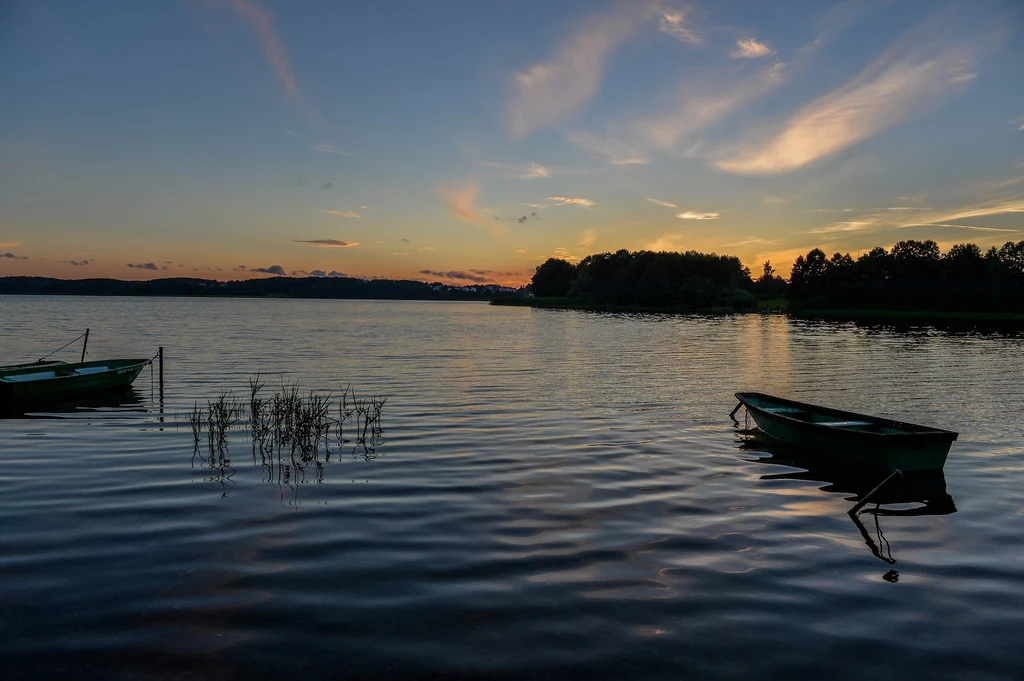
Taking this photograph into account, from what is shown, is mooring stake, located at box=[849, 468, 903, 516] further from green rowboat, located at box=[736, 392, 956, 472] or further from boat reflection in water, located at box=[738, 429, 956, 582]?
green rowboat, located at box=[736, 392, 956, 472]

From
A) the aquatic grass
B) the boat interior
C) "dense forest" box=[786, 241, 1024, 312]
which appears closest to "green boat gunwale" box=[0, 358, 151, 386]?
the aquatic grass

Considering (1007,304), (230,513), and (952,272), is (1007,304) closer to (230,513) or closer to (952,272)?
(952,272)

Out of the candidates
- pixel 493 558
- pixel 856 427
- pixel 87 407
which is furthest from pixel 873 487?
pixel 87 407

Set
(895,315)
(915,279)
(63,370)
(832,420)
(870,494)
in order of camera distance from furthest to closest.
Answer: (915,279)
(895,315)
(63,370)
(832,420)
(870,494)

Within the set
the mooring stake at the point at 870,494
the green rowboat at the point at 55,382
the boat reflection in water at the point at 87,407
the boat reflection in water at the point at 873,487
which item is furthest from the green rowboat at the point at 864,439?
the green rowboat at the point at 55,382

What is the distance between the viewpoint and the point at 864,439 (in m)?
17.9

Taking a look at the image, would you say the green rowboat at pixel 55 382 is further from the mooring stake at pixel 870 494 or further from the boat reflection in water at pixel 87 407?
the mooring stake at pixel 870 494

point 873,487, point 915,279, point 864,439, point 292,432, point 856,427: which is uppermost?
point 915,279

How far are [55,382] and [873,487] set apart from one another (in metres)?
32.8

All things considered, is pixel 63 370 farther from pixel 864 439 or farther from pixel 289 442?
pixel 864 439

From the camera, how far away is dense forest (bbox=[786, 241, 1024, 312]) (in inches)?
6324

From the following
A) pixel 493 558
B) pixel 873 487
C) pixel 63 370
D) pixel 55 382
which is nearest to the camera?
pixel 493 558

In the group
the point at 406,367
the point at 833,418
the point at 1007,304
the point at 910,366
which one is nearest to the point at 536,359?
the point at 406,367

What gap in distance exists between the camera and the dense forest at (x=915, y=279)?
16062cm
